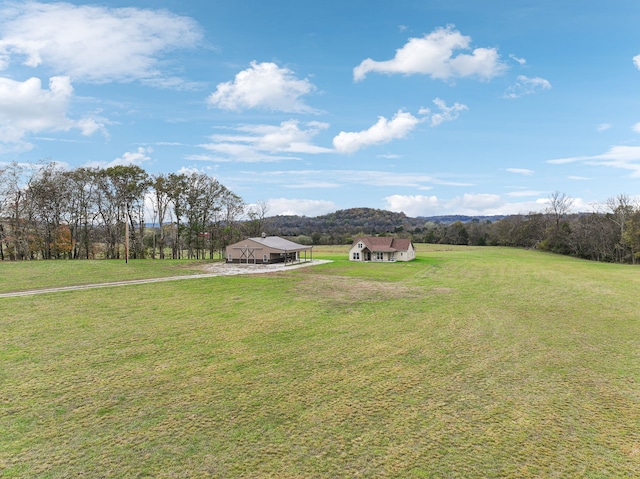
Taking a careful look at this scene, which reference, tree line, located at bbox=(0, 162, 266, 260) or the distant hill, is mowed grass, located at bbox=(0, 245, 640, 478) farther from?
the distant hill

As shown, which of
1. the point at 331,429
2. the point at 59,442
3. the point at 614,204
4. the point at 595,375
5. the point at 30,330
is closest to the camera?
the point at 59,442

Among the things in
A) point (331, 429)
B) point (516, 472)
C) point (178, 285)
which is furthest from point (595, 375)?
point (178, 285)

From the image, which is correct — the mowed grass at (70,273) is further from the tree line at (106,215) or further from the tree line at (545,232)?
the tree line at (545,232)

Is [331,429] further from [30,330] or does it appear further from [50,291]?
[50,291]

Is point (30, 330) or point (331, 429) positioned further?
point (30, 330)

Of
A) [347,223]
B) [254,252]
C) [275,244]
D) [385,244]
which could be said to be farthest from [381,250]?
[347,223]

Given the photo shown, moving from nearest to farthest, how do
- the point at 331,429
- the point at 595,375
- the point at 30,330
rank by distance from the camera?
the point at 331,429 → the point at 595,375 → the point at 30,330

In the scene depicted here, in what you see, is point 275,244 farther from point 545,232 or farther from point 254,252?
point 545,232

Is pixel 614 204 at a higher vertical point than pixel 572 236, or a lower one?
higher
